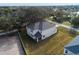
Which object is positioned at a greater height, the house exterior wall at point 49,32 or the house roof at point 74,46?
the house exterior wall at point 49,32

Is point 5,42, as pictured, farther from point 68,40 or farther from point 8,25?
point 68,40

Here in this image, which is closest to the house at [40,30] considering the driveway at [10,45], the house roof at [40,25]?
the house roof at [40,25]

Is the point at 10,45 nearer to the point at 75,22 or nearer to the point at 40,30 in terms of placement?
the point at 40,30

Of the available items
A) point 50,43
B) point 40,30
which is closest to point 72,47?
point 50,43

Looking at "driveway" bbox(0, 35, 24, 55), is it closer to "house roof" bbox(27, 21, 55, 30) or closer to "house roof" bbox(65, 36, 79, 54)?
"house roof" bbox(27, 21, 55, 30)

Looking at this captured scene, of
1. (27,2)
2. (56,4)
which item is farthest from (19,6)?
(56,4)

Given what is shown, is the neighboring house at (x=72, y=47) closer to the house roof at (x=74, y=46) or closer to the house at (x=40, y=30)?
the house roof at (x=74, y=46)
